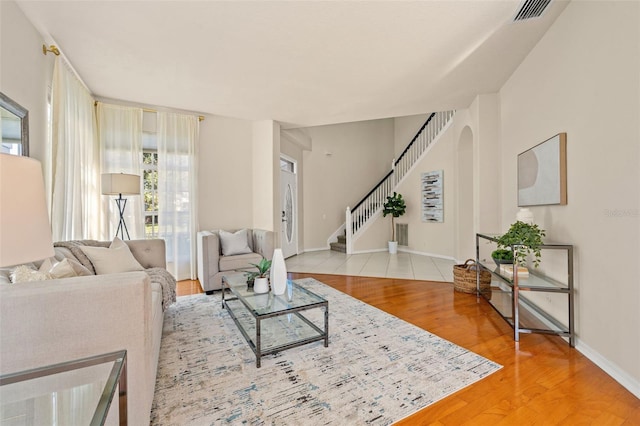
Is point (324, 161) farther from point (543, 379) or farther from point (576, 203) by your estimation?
point (543, 379)

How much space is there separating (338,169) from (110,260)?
6092mm

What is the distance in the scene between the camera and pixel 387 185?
805 cm

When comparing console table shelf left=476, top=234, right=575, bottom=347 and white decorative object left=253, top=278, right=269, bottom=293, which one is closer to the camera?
console table shelf left=476, top=234, right=575, bottom=347

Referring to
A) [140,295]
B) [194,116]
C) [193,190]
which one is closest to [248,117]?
[194,116]

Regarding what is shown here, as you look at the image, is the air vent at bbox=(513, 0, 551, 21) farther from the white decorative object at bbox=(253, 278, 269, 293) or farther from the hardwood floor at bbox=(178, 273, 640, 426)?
the white decorative object at bbox=(253, 278, 269, 293)

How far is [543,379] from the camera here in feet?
6.25

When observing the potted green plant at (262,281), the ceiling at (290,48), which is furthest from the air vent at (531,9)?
the potted green plant at (262,281)

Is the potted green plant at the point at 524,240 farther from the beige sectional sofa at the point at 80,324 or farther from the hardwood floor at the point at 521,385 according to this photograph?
the beige sectional sofa at the point at 80,324

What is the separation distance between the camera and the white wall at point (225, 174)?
4914 millimetres

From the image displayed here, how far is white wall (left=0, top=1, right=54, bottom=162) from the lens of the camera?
2.12 m

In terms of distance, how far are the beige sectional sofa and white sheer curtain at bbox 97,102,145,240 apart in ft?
10.8

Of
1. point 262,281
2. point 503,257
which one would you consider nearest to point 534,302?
point 503,257

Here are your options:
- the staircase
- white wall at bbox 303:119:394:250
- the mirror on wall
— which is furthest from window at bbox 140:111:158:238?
the staircase

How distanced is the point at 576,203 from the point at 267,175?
4251 millimetres
